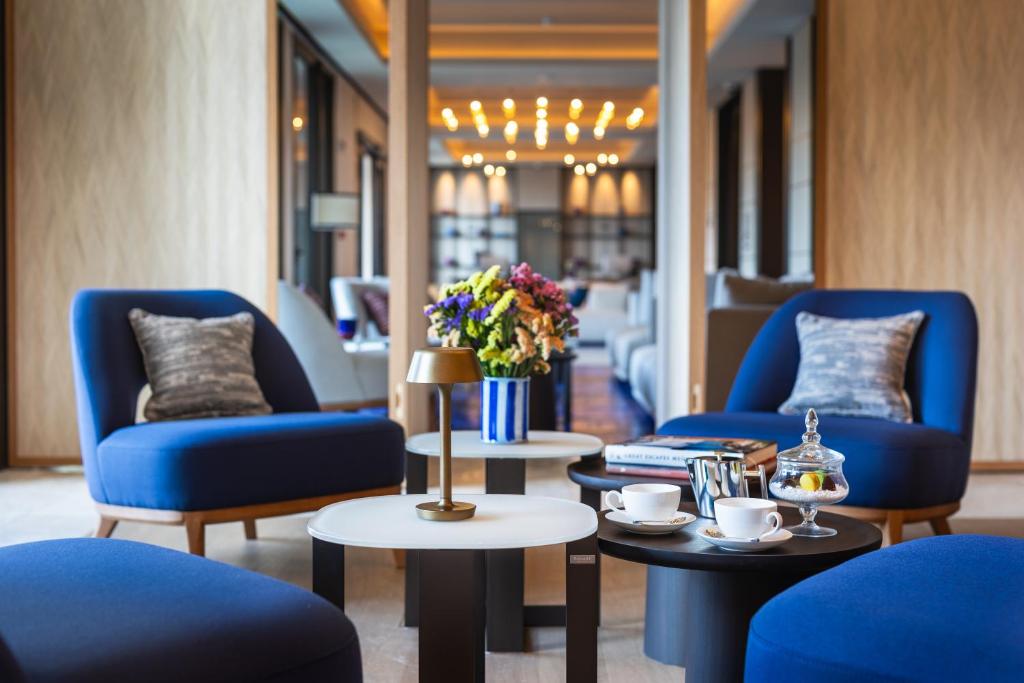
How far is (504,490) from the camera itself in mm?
2846

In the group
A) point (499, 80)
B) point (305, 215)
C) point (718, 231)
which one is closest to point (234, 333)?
point (305, 215)

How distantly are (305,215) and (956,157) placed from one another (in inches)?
228

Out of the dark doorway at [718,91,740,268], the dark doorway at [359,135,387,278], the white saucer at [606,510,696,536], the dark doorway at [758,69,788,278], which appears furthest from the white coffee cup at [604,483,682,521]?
the dark doorway at [359,135,387,278]

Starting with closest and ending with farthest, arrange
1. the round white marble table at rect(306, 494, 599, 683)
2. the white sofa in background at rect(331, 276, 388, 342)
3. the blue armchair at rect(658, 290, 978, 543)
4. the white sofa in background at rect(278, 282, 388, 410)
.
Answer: the round white marble table at rect(306, 494, 599, 683) → the blue armchair at rect(658, 290, 978, 543) → the white sofa in background at rect(278, 282, 388, 410) → the white sofa in background at rect(331, 276, 388, 342)

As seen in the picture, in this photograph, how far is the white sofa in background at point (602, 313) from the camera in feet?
47.2

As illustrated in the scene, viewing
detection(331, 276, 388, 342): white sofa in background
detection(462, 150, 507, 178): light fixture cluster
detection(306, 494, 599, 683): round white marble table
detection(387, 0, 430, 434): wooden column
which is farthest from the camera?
detection(462, 150, 507, 178): light fixture cluster

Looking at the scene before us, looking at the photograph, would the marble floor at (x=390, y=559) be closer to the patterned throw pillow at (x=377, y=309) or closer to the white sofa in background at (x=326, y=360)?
the white sofa in background at (x=326, y=360)

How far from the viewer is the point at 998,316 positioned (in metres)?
5.45

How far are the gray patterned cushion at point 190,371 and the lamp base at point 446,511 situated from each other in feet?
5.84

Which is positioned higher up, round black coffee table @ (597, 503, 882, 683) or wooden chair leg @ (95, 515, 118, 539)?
round black coffee table @ (597, 503, 882, 683)

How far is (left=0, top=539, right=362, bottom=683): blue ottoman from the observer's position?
4.29 ft

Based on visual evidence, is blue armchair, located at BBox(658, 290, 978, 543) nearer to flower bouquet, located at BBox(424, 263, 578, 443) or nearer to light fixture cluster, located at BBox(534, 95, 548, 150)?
flower bouquet, located at BBox(424, 263, 578, 443)

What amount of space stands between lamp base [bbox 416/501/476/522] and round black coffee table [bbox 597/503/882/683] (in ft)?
0.83

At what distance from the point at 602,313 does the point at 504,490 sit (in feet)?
39.0
